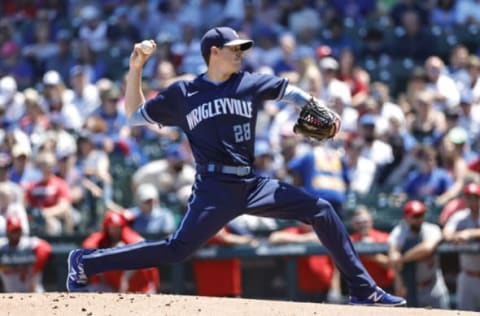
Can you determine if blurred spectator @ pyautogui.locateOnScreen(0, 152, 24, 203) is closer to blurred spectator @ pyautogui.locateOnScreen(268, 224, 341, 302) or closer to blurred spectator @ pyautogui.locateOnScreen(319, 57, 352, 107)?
blurred spectator @ pyautogui.locateOnScreen(268, 224, 341, 302)

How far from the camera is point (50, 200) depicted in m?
10.9

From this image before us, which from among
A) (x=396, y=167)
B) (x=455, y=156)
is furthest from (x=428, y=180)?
(x=396, y=167)

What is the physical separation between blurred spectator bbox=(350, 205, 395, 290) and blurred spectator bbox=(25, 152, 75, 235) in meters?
2.71

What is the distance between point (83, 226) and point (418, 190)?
3103 millimetres

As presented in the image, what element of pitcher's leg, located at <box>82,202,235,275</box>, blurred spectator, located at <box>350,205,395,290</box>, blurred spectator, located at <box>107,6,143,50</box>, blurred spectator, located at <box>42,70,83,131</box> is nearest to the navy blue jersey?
pitcher's leg, located at <box>82,202,235,275</box>

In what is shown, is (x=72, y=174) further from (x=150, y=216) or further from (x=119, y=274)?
(x=119, y=274)

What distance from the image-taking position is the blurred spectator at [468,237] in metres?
9.02

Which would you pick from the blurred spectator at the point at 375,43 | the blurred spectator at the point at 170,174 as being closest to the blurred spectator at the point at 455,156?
the blurred spectator at the point at 170,174

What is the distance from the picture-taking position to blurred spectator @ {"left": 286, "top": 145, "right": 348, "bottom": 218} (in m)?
9.62

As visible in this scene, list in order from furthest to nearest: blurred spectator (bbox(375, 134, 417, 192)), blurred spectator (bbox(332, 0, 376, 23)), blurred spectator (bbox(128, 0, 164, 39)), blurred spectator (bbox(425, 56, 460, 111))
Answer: blurred spectator (bbox(128, 0, 164, 39)), blurred spectator (bbox(332, 0, 376, 23)), blurred spectator (bbox(425, 56, 460, 111)), blurred spectator (bbox(375, 134, 417, 192))

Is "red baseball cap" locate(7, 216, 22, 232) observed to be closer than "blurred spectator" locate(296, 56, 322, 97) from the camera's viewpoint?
Yes

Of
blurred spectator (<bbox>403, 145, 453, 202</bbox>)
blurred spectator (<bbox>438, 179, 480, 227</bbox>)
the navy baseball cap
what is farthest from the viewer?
blurred spectator (<bbox>403, 145, 453, 202</bbox>)

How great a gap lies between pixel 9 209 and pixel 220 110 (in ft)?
14.3

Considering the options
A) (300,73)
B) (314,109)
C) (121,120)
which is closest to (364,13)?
(300,73)
